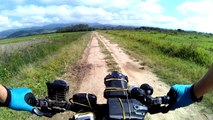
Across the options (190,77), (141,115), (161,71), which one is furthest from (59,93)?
(161,71)

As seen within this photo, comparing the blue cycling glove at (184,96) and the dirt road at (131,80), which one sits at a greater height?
the blue cycling glove at (184,96)

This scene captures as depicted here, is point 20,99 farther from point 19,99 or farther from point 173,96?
point 173,96

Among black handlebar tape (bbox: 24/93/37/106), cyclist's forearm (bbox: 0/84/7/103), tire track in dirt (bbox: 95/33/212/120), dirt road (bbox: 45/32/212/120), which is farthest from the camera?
dirt road (bbox: 45/32/212/120)

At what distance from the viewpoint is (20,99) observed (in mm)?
2066

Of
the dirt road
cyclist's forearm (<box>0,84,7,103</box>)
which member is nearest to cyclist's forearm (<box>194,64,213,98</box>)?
cyclist's forearm (<box>0,84,7,103</box>)

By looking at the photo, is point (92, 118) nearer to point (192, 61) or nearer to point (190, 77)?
point (190, 77)

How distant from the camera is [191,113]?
771 cm

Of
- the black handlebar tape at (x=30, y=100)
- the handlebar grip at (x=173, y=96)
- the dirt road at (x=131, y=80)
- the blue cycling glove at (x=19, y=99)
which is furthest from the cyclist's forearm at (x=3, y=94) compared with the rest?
the dirt road at (x=131, y=80)

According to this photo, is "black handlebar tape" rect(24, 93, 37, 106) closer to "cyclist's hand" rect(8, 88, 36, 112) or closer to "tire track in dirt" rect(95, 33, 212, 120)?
"cyclist's hand" rect(8, 88, 36, 112)

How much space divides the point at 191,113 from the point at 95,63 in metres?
8.22

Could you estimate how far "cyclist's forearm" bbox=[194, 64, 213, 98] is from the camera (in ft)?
6.58

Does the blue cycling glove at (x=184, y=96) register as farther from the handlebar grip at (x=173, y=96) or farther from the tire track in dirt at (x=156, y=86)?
the tire track in dirt at (x=156, y=86)

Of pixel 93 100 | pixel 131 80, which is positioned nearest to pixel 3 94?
pixel 93 100

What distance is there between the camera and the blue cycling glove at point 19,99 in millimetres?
2021
